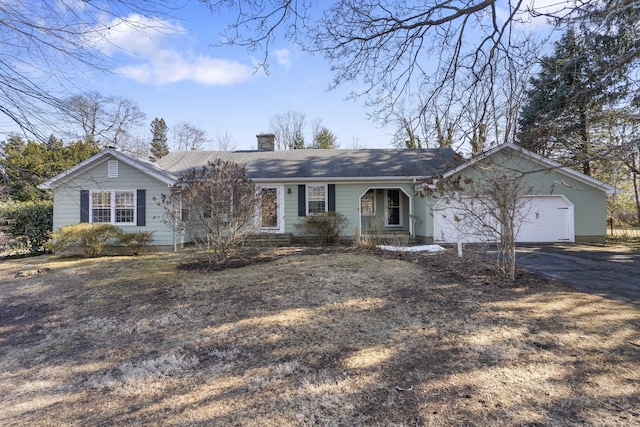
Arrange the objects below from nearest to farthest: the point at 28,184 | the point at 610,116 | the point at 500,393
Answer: the point at 500,393 → the point at 28,184 → the point at 610,116

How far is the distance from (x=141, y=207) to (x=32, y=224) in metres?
4.34

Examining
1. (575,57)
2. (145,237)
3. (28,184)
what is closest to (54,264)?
(145,237)

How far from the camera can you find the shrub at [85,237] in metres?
10.6

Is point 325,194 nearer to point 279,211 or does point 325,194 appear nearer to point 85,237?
point 279,211

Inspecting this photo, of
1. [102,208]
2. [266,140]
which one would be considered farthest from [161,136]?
→ [102,208]

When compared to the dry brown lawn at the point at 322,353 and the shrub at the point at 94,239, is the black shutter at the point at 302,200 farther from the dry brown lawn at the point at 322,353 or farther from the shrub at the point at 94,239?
the dry brown lawn at the point at 322,353

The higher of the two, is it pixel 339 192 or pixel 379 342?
pixel 339 192

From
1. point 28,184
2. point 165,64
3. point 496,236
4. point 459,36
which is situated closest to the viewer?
point 28,184

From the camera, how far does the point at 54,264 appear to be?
9766 mm

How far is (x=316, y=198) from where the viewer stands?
13.8 m

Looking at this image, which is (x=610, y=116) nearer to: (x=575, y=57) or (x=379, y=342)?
(x=575, y=57)

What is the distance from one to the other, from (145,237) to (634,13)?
1288 centimetres

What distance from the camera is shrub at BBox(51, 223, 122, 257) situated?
10586 millimetres

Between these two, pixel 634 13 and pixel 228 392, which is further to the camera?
pixel 634 13
